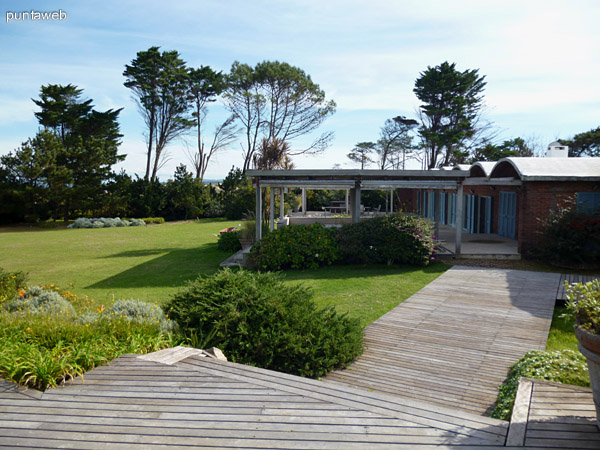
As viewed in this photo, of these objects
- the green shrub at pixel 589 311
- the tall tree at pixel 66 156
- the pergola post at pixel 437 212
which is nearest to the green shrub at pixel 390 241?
the pergola post at pixel 437 212

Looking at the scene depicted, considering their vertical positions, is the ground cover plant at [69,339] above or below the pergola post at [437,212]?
below

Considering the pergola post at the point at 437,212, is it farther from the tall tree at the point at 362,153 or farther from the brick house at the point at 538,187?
the tall tree at the point at 362,153

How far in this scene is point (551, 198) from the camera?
1405cm

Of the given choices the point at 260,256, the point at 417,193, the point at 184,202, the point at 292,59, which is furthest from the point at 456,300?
the point at 292,59

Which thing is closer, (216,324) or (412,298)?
(216,324)

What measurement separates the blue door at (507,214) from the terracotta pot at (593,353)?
48.8 ft

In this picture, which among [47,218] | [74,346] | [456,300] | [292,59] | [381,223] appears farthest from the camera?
[292,59]

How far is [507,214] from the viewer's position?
58.7 ft

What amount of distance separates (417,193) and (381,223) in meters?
15.5

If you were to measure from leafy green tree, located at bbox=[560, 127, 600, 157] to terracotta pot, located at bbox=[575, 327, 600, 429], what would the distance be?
41286mm

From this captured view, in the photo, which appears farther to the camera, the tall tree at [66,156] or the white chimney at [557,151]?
the tall tree at [66,156]

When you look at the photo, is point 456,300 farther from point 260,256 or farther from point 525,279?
point 260,256

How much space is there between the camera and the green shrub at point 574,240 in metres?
12.5

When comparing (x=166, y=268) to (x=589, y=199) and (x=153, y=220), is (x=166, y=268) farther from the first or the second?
(x=153, y=220)
